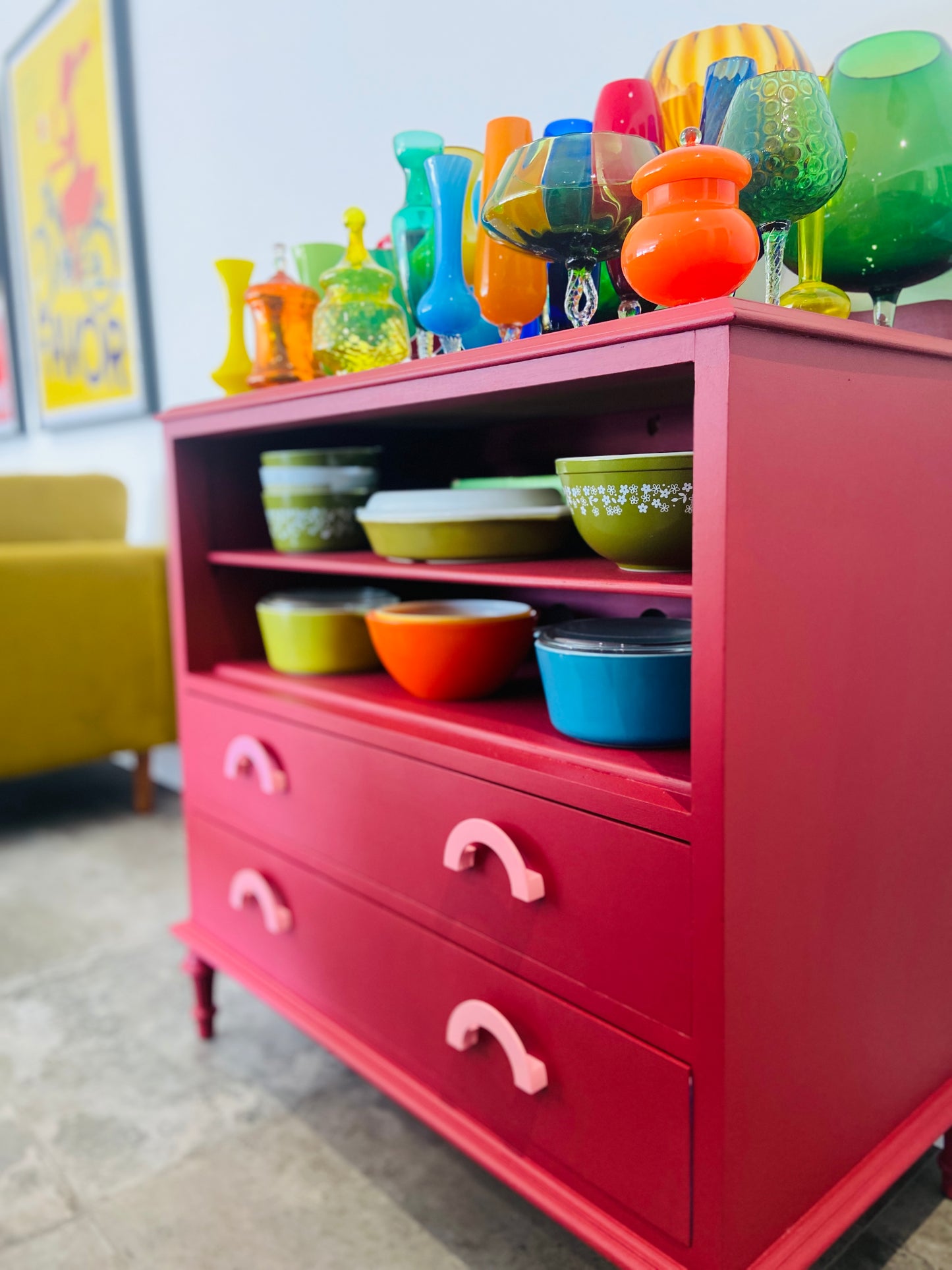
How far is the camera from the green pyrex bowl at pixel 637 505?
0.89 meters

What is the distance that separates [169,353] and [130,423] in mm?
373

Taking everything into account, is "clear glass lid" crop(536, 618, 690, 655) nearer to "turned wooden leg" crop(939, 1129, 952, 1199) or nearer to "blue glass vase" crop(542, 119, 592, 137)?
"blue glass vase" crop(542, 119, 592, 137)

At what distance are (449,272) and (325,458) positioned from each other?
36 cm

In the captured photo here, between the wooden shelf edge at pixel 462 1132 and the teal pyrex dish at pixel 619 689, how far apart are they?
459 millimetres

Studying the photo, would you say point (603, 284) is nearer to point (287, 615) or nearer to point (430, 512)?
point (430, 512)

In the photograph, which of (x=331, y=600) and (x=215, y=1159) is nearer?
(x=215, y=1159)

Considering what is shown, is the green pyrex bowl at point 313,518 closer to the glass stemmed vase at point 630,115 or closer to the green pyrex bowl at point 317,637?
the green pyrex bowl at point 317,637

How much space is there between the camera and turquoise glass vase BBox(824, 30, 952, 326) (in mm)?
947

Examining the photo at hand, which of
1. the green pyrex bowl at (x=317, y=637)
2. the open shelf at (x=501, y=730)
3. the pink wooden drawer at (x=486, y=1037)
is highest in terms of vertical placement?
the green pyrex bowl at (x=317, y=637)

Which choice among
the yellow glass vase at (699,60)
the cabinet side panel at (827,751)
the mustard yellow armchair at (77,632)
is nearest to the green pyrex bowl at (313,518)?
the yellow glass vase at (699,60)

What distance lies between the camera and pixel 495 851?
1.00 metres

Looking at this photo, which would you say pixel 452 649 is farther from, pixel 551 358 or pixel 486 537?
pixel 551 358

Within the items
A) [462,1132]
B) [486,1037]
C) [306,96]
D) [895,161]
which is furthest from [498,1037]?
[306,96]

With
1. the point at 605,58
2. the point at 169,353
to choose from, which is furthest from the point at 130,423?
the point at 605,58
